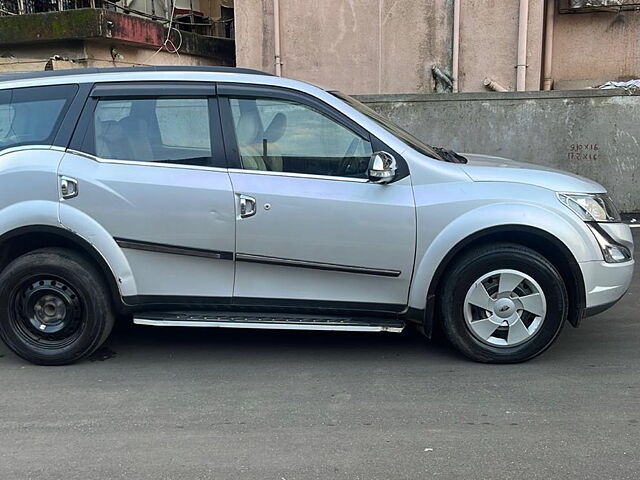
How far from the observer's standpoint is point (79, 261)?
13.6ft

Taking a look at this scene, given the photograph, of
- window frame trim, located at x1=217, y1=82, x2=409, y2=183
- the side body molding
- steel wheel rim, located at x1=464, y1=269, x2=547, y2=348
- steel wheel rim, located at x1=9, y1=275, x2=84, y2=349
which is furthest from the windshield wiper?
steel wheel rim, located at x1=9, y1=275, x2=84, y2=349

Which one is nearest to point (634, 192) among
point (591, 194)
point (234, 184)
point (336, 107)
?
point (591, 194)

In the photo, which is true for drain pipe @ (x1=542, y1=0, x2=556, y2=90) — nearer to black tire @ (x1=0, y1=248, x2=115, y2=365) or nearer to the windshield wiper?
the windshield wiper

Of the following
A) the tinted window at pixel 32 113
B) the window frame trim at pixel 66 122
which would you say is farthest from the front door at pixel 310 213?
the tinted window at pixel 32 113

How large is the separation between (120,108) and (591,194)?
3234 millimetres

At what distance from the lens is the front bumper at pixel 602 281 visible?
3.97 metres

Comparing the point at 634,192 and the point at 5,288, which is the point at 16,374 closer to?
the point at 5,288

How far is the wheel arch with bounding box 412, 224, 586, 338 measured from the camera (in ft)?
12.9

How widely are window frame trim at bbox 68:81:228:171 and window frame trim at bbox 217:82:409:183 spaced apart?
0.05 meters

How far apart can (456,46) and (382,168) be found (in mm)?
7408

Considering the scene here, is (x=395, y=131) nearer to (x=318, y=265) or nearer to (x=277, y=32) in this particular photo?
(x=318, y=265)

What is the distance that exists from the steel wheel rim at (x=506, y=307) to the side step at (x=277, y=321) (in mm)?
503

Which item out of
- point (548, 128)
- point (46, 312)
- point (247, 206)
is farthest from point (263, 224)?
point (548, 128)

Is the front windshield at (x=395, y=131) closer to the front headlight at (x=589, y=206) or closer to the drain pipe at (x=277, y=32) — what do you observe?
the front headlight at (x=589, y=206)
